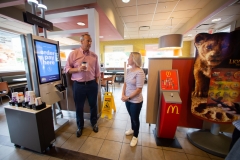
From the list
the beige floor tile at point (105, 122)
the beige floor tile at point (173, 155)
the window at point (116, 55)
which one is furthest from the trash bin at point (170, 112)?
the window at point (116, 55)

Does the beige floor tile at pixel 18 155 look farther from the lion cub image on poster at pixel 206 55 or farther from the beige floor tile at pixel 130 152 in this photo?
the lion cub image on poster at pixel 206 55

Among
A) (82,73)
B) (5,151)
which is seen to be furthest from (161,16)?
(5,151)

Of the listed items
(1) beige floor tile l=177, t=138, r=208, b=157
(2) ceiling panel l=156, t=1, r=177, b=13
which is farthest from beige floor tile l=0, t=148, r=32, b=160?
(2) ceiling panel l=156, t=1, r=177, b=13

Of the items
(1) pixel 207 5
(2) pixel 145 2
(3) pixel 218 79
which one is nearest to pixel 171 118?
(3) pixel 218 79

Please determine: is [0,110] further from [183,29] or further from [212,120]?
[183,29]

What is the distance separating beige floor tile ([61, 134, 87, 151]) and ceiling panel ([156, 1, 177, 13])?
4206 mm

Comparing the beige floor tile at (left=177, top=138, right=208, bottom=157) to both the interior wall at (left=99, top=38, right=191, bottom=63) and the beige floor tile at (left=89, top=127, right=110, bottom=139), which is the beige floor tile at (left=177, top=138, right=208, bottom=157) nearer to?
the beige floor tile at (left=89, top=127, right=110, bottom=139)

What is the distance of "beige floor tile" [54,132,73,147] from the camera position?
1738 mm

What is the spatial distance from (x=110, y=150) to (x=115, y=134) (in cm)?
37

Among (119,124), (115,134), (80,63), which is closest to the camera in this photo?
(80,63)

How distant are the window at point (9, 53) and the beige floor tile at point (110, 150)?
19.6ft

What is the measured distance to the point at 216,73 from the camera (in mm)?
1475

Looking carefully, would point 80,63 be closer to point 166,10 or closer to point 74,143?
point 74,143

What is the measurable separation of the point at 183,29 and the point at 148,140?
5583 mm
